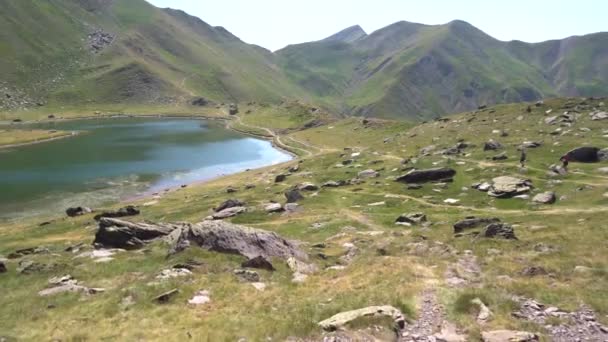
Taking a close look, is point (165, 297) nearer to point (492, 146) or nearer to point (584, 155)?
point (584, 155)

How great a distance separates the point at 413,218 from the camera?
181ft

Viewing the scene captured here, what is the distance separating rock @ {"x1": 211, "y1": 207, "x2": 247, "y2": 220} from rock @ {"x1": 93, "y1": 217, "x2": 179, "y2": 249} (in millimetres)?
18056

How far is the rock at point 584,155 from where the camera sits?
239 feet

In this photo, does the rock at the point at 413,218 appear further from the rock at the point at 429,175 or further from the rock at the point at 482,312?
the rock at the point at 482,312

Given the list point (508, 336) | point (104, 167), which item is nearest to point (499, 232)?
point (508, 336)

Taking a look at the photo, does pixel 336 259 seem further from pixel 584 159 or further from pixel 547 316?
pixel 584 159

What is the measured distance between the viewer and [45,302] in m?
30.0

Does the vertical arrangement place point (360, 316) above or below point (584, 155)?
below

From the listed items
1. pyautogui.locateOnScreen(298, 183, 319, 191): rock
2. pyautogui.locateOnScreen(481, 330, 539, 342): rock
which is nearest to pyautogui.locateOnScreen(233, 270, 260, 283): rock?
pyautogui.locateOnScreen(481, 330, 539, 342): rock

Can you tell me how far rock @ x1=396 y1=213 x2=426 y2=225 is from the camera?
Answer: 5466cm

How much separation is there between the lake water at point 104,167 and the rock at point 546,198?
265 feet

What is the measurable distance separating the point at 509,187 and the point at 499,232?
82.9 feet

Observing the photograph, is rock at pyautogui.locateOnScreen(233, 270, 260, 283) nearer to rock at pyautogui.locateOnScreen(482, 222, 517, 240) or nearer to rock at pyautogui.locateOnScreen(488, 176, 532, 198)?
rock at pyautogui.locateOnScreen(482, 222, 517, 240)

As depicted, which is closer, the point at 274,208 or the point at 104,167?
the point at 274,208
